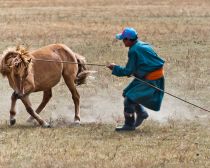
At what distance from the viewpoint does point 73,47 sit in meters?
20.5

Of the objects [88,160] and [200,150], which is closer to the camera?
[88,160]

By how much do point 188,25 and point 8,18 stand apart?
25.6 feet

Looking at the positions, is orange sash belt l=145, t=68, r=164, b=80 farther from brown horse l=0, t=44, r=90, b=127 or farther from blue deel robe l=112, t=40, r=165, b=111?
brown horse l=0, t=44, r=90, b=127

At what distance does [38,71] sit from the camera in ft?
35.9

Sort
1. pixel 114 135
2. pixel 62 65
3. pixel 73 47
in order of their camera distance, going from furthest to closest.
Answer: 1. pixel 73 47
2. pixel 62 65
3. pixel 114 135

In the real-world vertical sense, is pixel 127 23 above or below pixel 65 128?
below

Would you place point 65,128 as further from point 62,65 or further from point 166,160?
point 166,160

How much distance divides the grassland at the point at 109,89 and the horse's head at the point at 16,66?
70cm

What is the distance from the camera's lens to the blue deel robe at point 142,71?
9992mm

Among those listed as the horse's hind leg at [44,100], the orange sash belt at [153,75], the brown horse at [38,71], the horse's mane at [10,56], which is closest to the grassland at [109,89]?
the horse's hind leg at [44,100]

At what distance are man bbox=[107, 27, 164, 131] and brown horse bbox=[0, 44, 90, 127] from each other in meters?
1.20

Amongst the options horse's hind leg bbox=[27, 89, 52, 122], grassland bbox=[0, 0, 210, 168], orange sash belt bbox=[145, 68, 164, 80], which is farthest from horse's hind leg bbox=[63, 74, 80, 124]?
orange sash belt bbox=[145, 68, 164, 80]

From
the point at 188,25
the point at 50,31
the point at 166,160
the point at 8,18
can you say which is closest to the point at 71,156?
the point at 166,160

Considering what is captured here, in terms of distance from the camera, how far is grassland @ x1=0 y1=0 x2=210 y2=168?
27.3 ft
